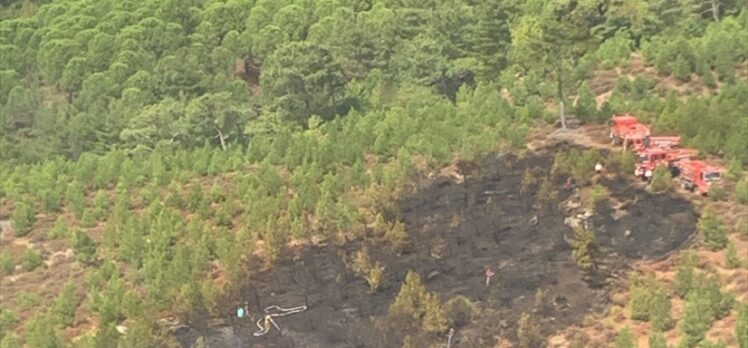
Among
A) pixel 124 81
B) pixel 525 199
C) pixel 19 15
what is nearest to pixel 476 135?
pixel 525 199

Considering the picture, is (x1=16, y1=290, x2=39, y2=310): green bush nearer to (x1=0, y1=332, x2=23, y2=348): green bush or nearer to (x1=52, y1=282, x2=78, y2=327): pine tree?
(x1=52, y1=282, x2=78, y2=327): pine tree

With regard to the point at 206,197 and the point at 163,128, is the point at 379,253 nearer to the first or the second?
the point at 206,197

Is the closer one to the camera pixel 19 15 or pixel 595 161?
pixel 595 161

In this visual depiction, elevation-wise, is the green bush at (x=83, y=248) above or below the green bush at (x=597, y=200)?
below

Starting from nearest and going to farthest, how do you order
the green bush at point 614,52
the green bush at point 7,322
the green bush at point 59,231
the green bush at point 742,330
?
the green bush at point 742,330 < the green bush at point 7,322 < the green bush at point 59,231 < the green bush at point 614,52

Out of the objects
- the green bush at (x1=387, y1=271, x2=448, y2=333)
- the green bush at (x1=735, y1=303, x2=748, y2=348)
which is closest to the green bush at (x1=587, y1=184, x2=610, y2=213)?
the green bush at (x1=387, y1=271, x2=448, y2=333)

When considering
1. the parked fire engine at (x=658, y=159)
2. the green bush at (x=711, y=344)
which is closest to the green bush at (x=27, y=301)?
the parked fire engine at (x=658, y=159)

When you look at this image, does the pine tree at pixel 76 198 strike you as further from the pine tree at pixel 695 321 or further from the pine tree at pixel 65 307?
the pine tree at pixel 695 321
